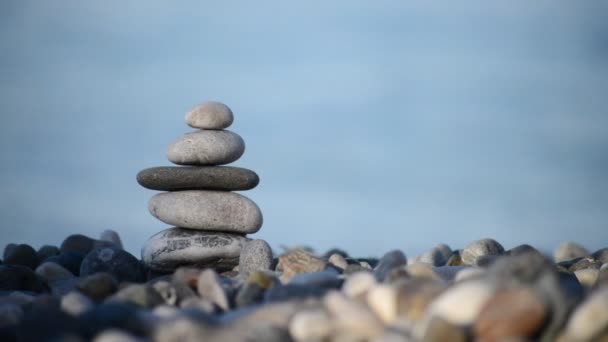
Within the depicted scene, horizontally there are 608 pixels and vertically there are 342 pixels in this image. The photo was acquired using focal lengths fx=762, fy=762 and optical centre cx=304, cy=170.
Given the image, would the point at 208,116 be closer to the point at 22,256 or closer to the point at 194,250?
the point at 194,250

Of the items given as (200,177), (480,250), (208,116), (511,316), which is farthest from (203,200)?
(511,316)

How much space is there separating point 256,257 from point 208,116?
6.53 feet

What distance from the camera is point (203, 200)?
944 centimetres

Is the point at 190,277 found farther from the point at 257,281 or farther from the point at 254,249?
the point at 254,249

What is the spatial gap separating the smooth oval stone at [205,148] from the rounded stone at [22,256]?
293 cm

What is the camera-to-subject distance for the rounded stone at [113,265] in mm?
9242

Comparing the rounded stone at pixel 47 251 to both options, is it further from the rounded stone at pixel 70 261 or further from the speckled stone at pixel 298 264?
the speckled stone at pixel 298 264

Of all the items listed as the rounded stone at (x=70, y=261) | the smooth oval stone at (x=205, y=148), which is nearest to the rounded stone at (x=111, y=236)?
the rounded stone at (x=70, y=261)

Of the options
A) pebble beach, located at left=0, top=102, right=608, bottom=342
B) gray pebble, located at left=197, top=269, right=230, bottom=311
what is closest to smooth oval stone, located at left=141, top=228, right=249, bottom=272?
pebble beach, located at left=0, top=102, right=608, bottom=342

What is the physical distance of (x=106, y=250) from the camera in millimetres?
9453

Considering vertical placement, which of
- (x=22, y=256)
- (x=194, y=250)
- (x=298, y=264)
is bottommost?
(x=22, y=256)

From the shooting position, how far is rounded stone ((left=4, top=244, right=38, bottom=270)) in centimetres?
1078

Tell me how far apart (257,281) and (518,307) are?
2350mm

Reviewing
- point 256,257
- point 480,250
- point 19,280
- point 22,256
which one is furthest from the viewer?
point 22,256
